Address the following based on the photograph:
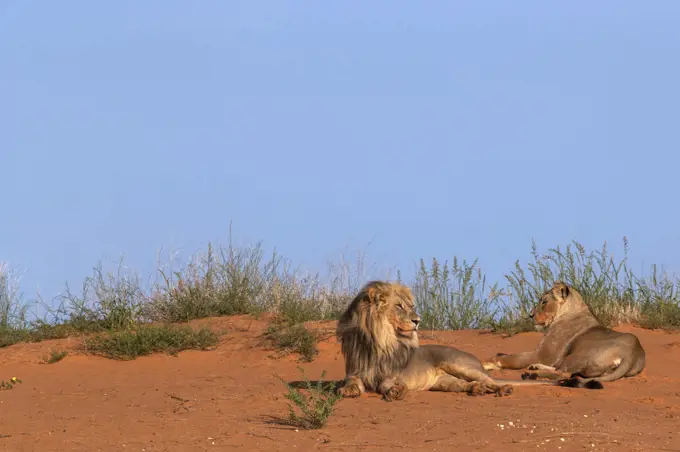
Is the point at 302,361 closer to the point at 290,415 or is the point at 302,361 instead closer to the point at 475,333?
the point at 475,333

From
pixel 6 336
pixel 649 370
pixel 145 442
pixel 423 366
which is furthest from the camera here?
pixel 6 336

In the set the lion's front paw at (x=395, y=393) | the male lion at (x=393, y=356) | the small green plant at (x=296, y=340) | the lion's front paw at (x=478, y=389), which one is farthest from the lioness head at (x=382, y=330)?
the small green plant at (x=296, y=340)

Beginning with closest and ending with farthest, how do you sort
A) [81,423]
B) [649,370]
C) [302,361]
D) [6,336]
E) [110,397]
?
[81,423]
[110,397]
[649,370]
[302,361]
[6,336]

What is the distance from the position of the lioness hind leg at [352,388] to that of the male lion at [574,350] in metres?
2.36

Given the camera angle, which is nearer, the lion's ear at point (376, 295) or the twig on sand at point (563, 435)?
the twig on sand at point (563, 435)

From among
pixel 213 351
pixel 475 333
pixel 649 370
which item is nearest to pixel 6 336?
pixel 213 351

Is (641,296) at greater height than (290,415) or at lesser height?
greater

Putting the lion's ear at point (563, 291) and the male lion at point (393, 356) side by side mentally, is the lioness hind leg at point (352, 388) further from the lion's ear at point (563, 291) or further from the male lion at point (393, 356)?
the lion's ear at point (563, 291)

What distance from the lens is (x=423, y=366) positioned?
1062cm

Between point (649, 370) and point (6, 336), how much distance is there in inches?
409

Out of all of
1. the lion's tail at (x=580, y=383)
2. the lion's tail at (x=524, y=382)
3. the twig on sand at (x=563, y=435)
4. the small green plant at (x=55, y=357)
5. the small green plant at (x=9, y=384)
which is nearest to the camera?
the twig on sand at (x=563, y=435)

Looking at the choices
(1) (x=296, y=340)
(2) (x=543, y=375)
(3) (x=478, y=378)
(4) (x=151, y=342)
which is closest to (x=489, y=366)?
(2) (x=543, y=375)

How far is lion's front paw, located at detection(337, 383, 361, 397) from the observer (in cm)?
1032

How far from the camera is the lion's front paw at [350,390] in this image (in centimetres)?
1032
